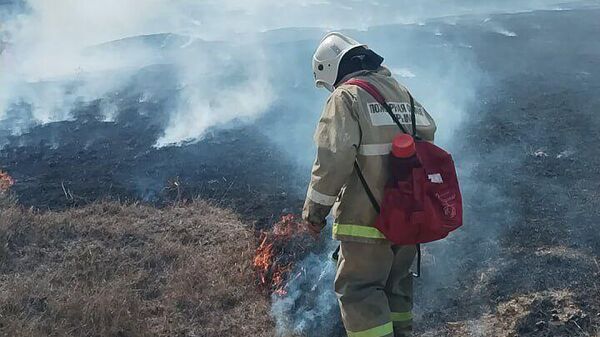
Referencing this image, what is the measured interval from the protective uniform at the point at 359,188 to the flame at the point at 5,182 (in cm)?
506

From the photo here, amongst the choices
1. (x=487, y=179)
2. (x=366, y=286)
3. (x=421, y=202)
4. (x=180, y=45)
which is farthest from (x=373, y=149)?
(x=180, y=45)

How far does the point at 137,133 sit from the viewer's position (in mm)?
8453

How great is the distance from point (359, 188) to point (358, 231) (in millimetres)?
229

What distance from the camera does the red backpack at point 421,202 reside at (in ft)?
9.41

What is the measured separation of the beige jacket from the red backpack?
0.05 metres

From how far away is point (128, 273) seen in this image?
A: 4.73m

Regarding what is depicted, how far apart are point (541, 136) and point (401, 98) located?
4.40 meters

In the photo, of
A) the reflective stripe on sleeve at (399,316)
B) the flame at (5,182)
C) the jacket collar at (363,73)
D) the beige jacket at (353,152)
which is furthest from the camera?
the flame at (5,182)

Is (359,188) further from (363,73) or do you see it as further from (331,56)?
(331,56)

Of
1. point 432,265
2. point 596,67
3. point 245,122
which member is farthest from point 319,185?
point 596,67

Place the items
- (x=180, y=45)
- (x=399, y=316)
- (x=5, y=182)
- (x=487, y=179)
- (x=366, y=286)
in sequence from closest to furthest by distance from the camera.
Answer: (x=366, y=286)
(x=399, y=316)
(x=487, y=179)
(x=5, y=182)
(x=180, y=45)

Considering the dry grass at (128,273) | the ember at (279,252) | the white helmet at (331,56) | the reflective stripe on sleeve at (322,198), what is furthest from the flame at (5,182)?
the reflective stripe on sleeve at (322,198)

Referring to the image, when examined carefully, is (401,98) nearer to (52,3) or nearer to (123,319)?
(123,319)

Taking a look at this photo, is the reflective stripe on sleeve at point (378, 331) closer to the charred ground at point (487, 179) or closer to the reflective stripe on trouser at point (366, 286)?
the reflective stripe on trouser at point (366, 286)
